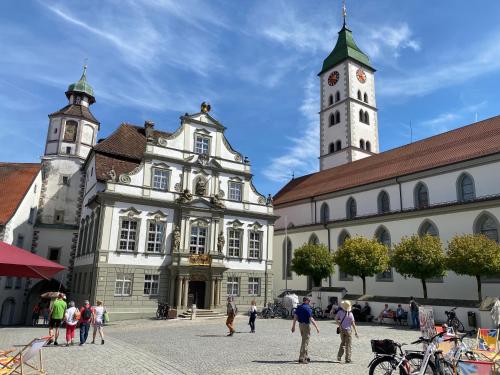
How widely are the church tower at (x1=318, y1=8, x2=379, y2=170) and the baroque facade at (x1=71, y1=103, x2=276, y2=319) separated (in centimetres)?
2289

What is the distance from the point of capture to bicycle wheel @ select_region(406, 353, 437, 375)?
7.70 meters

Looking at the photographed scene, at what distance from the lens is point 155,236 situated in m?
28.9

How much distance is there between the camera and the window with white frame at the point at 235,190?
3325 centimetres

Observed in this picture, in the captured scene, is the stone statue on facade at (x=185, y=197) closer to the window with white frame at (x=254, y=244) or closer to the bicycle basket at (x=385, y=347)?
the window with white frame at (x=254, y=244)

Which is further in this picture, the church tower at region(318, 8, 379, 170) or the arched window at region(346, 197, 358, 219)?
the church tower at region(318, 8, 379, 170)

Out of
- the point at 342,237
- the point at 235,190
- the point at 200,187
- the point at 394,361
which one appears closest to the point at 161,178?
the point at 200,187

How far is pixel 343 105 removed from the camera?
181 feet

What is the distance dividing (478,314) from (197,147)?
21.9m

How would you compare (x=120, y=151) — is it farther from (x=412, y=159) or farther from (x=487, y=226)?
(x=487, y=226)

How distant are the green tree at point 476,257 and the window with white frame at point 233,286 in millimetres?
15639

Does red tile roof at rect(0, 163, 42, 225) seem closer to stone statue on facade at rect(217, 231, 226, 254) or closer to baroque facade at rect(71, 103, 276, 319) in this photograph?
baroque facade at rect(71, 103, 276, 319)

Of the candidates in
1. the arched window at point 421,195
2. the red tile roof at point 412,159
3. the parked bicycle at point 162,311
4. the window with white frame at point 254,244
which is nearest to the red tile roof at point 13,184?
the parked bicycle at point 162,311

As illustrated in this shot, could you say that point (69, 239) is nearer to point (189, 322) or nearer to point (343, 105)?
point (189, 322)

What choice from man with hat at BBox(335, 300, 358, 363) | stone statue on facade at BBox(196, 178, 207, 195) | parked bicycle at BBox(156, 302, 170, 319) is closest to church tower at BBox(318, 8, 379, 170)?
stone statue on facade at BBox(196, 178, 207, 195)
